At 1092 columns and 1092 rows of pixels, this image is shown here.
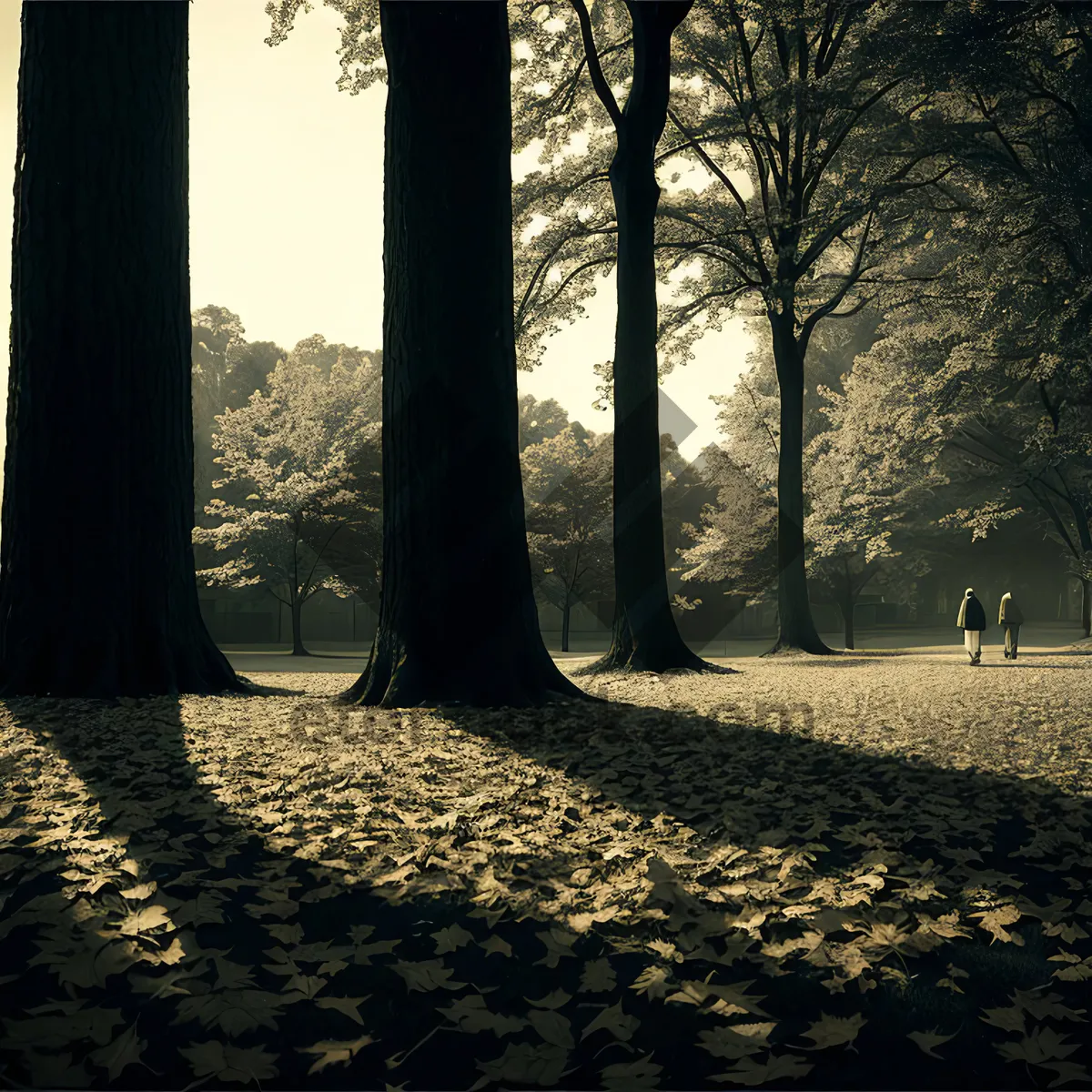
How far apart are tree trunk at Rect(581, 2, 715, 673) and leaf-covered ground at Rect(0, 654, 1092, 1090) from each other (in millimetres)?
7635

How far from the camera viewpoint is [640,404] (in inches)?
595

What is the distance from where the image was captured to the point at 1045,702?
1071 centimetres

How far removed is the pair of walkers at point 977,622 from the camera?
19797 millimetres

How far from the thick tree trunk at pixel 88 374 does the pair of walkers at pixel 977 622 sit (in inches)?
616

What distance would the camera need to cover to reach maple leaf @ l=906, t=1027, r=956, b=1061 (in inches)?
119

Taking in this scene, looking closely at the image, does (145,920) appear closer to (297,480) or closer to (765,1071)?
(765,1071)

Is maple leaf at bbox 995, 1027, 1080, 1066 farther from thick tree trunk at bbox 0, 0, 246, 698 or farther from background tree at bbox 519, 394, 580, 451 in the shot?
background tree at bbox 519, 394, 580, 451

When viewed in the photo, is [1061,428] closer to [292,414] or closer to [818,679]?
[818,679]

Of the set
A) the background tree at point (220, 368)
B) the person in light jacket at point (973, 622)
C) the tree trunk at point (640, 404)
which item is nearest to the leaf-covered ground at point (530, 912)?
the tree trunk at point (640, 404)

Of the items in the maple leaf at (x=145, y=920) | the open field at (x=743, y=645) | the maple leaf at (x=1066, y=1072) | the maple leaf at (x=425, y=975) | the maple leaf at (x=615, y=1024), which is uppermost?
the maple leaf at (x=145, y=920)

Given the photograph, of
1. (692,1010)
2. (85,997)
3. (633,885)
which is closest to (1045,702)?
(633,885)

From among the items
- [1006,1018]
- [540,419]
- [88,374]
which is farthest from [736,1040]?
[540,419]

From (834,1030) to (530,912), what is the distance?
52.2 inches

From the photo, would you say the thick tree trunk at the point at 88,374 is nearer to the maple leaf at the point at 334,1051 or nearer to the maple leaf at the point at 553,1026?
the maple leaf at the point at 334,1051
